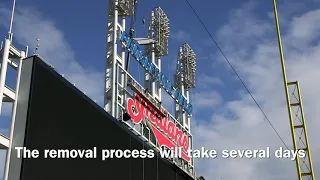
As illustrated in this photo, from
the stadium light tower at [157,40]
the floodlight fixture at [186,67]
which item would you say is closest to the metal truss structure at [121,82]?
the stadium light tower at [157,40]

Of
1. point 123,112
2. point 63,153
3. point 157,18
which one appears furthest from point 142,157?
point 157,18

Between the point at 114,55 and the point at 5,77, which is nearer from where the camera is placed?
the point at 5,77

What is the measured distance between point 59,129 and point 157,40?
46.7 ft

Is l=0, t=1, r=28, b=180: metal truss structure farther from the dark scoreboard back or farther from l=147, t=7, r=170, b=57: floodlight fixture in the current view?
l=147, t=7, r=170, b=57: floodlight fixture

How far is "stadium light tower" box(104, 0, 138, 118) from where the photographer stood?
1959 cm

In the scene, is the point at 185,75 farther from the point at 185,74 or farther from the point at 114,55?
the point at 114,55

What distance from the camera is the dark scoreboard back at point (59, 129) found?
11891 millimetres

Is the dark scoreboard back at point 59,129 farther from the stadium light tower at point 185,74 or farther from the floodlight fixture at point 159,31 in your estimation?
the stadium light tower at point 185,74

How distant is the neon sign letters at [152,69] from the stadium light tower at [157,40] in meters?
0.34

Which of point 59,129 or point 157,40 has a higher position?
point 157,40

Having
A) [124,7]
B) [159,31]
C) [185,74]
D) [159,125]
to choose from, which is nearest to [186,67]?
[185,74]

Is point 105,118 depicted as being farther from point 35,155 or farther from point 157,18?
point 157,18

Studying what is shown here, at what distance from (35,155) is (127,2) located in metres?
12.1

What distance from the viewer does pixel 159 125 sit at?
2291 centimetres
